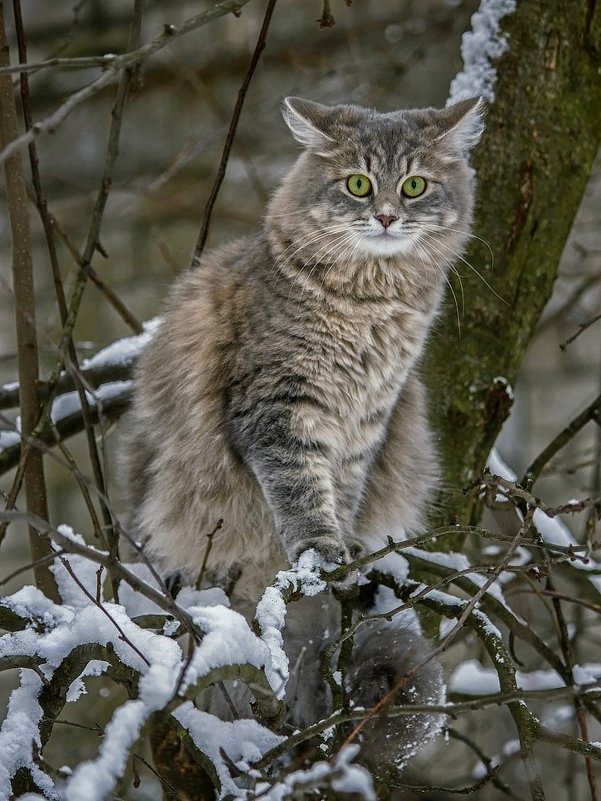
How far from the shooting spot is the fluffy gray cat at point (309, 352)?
2.48 meters

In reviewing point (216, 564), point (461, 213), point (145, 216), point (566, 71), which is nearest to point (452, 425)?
point (461, 213)

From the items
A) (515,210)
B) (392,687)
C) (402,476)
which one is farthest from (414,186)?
(392,687)

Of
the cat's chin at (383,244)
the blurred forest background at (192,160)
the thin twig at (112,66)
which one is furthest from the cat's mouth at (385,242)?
the blurred forest background at (192,160)

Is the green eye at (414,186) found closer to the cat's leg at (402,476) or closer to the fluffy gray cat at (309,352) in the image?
the fluffy gray cat at (309,352)

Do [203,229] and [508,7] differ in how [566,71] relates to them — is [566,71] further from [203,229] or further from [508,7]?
[203,229]

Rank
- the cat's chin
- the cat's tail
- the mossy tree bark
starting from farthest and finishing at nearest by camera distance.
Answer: the mossy tree bark, the cat's chin, the cat's tail

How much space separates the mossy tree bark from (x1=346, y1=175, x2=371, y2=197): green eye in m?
0.36

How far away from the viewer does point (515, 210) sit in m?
2.72

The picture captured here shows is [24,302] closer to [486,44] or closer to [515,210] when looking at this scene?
[515,210]

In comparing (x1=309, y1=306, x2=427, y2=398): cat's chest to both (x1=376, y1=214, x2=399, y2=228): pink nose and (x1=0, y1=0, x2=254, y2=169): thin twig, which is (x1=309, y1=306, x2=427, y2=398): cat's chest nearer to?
(x1=376, y1=214, x2=399, y2=228): pink nose

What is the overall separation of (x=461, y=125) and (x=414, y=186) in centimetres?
21

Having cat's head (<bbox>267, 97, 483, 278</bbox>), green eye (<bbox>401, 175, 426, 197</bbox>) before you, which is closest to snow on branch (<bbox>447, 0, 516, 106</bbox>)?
cat's head (<bbox>267, 97, 483, 278</bbox>)

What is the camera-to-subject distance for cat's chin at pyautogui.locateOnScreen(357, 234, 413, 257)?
255 centimetres

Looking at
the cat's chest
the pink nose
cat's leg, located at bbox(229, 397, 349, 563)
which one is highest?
the pink nose
